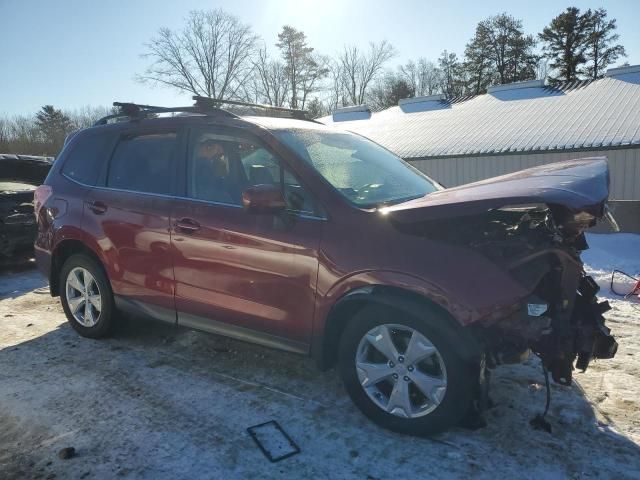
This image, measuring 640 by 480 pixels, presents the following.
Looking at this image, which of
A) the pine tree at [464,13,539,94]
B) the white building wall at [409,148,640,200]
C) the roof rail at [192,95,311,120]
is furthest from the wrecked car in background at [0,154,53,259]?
the pine tree at [464,13,539,94]

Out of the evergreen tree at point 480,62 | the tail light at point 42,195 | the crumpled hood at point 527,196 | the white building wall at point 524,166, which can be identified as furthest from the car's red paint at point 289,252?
the evergreen tree at point 480,62

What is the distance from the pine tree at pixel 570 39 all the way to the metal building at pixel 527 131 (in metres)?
18.9

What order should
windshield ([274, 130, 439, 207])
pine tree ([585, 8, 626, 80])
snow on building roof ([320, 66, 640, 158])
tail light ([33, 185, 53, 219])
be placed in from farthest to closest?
pine tree ([585, 8, 626, 80]) < snow on building roof ([320, 66, 640, 158]) < tail light ([33, 185, 53, 219]) < windshield ([274, 130, 439, 207])

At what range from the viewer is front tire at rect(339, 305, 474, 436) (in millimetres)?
2598

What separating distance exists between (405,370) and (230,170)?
72.5 inches

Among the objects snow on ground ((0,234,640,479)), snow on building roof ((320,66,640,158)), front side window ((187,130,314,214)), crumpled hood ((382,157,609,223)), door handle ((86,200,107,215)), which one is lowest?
snow on ground ((0,234,640,479))

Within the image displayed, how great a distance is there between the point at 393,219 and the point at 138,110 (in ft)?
8.83

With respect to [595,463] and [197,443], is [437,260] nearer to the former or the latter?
[595,463]

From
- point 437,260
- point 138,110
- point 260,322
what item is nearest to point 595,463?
point 437,260

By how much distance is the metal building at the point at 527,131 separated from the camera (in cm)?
1641

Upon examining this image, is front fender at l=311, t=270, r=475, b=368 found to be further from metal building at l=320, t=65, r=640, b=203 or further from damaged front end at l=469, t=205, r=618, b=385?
metal building at l=320, t=65, r=640, b=203

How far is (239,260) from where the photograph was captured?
3273 millimetres

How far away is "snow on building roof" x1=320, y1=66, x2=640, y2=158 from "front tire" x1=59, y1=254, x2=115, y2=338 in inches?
641

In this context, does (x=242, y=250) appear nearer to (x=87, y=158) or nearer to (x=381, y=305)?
(x=381, y=305)
